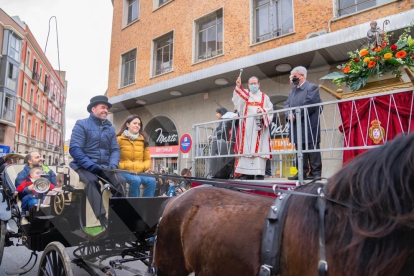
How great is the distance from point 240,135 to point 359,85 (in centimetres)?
206

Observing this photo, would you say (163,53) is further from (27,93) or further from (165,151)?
(27,93)

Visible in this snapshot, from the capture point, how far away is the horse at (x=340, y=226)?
1.42m

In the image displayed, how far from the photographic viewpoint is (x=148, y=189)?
13.5 feet

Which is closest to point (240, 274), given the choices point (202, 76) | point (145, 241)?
point (145, 241)

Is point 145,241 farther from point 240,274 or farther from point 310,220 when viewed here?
point 310,220

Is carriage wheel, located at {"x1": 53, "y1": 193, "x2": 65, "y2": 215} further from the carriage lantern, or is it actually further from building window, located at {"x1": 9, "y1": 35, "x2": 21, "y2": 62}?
building window, located at {"x1": 9, "y1": 35, "x2": 21, "y2": 62}

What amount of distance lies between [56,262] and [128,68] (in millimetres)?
14190

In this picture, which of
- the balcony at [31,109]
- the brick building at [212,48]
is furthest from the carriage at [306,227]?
the balcony at [31,109]

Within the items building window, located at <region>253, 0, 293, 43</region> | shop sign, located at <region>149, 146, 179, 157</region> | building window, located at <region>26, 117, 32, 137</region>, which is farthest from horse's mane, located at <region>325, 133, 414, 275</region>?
building window, located at <region>26, 117, 32, 137</region>

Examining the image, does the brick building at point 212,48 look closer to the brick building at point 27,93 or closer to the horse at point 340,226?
the horse at point 340,226

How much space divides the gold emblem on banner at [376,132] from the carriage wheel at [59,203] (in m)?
4.16

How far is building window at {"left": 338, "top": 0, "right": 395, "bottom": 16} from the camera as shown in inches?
336

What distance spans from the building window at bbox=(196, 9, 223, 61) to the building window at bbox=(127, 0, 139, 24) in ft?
16.0

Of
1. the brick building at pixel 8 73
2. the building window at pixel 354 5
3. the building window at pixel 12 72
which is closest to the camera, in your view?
the building window at pixel 354 5
